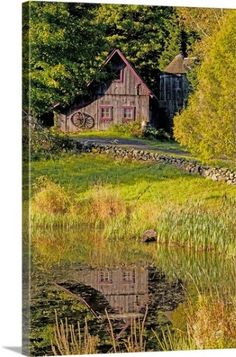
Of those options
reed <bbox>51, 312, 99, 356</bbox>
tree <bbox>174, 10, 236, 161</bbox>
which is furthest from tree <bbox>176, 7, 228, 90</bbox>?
reed <bbox>51, 312, 99, 356</bbox>

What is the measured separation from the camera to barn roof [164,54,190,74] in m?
9.95

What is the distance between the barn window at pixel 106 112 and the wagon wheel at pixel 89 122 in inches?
3.2

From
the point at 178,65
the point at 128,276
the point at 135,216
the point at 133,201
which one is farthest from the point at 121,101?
the point at 128,276

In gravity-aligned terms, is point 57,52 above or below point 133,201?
above

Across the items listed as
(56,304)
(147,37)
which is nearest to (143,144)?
(147,37)

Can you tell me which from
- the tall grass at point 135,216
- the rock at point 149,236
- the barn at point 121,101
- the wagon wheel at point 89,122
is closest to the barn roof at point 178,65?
the barn at point 121,101

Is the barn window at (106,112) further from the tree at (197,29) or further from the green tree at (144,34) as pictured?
the tree at (197,29)

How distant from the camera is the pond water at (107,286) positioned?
920cm

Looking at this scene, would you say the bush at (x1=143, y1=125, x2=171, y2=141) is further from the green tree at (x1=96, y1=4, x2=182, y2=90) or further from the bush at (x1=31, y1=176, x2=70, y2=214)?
the bush at (x1=31, y1=176, x2=70, y2=214)

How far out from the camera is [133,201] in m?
9.80

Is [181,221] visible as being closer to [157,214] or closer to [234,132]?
[157,214]

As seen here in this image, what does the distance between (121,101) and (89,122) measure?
1.05ft

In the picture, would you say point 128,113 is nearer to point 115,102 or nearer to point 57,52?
point 115,102

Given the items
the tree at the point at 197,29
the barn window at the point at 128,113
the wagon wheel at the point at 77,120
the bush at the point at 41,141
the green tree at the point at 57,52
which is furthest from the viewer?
the tree at the point at 197,29
